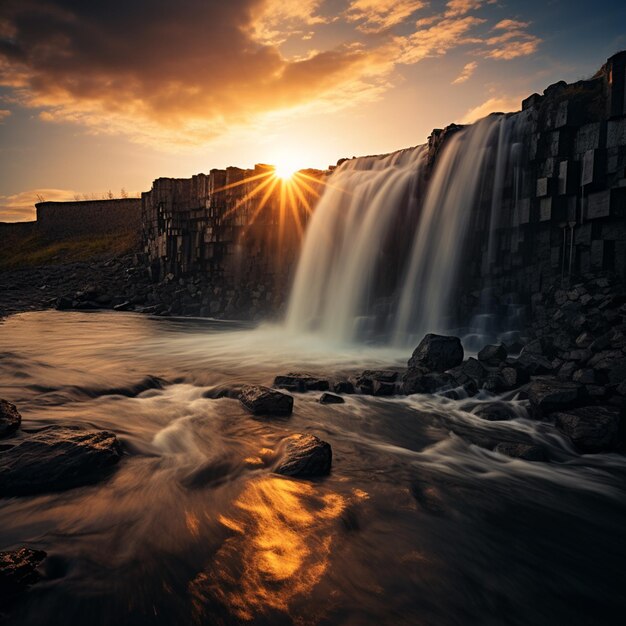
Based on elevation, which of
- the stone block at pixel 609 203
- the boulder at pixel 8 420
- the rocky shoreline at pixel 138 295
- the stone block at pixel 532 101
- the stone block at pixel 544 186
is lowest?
the boulder at pixel 8 420

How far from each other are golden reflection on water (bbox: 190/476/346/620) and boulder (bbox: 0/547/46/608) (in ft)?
3.48

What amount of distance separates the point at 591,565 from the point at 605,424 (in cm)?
292

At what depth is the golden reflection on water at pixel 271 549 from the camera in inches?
108

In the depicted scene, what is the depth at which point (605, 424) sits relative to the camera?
5.61 m

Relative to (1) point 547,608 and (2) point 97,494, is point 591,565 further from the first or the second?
(2) point 97,494

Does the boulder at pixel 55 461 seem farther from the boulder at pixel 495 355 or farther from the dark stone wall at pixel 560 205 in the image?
the dark stone wall at pixel 560 205

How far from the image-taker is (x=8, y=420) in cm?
518

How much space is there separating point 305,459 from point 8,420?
3.81 meters

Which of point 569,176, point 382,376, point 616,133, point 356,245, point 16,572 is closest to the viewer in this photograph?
point 16,572

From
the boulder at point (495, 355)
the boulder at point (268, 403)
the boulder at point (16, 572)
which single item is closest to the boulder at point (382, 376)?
the boulder at point (495, 355)

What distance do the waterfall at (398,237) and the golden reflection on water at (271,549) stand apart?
10248 millimetres

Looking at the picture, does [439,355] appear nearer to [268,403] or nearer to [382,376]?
[382,376]

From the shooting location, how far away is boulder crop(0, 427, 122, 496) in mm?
3832

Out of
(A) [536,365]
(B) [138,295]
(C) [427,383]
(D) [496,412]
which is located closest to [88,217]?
(B) [138,295]
